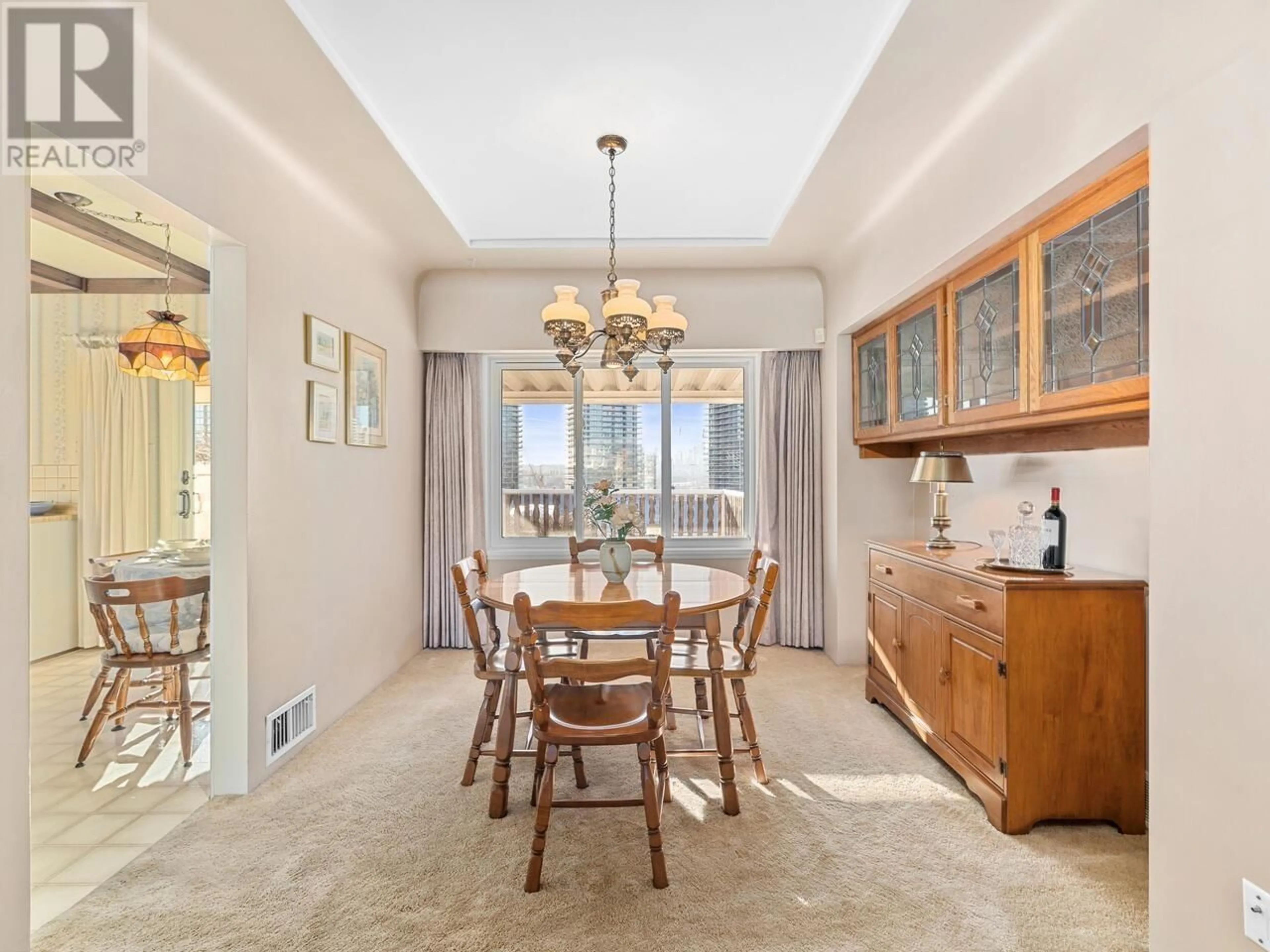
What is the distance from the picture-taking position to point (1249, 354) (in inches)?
53.8

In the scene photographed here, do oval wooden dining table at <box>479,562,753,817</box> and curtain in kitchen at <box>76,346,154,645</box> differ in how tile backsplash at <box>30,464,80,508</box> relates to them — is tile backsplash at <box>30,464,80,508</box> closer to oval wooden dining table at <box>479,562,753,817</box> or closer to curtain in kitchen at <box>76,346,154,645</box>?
curtain in kitchen at <box>76,346,154,645</box>

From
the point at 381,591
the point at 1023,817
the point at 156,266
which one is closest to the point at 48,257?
the point at 156,266

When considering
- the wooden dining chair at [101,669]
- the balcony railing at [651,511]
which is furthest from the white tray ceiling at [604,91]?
the wooden dining chair at [101,669]

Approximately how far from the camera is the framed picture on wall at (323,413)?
3.08 meters

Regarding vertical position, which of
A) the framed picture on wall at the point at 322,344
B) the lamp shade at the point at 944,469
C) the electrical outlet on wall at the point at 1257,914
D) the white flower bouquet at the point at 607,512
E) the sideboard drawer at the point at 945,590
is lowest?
the electrical outlet on wall at the point at 1257,914

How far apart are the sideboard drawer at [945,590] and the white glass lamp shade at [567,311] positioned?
190 cm

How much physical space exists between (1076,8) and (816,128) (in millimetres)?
1069

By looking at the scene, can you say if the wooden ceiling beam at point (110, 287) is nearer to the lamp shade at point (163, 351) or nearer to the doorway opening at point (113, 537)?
the doorway opening at point (113, 537)

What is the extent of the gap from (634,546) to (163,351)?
2891mm

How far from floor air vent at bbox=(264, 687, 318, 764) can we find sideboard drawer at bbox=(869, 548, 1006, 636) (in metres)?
2.87

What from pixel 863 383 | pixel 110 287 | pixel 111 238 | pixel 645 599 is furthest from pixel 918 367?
Result: pixel 110 287

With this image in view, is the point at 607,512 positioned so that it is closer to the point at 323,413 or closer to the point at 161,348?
the point at 323,413

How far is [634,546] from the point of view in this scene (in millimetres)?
3900

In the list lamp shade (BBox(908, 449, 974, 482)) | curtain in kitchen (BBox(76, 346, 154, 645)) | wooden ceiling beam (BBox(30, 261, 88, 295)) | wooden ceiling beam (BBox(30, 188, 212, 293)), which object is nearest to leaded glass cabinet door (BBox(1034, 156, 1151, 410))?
lamp shade (BBox(908, 449, 974, 482))
